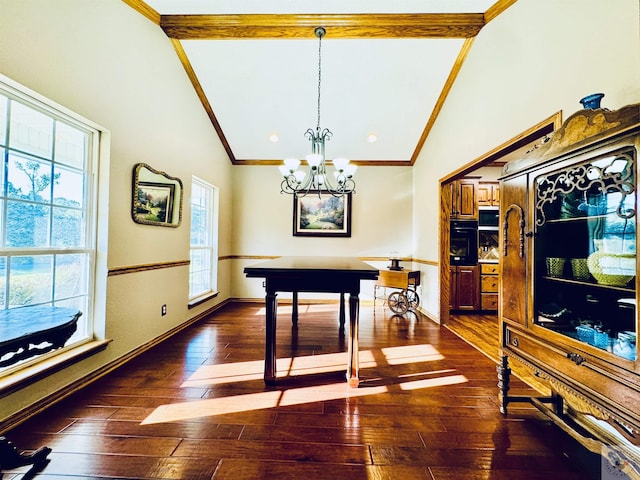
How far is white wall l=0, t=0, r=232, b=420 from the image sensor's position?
1739 millimetres

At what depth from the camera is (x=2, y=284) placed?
1.65 meters

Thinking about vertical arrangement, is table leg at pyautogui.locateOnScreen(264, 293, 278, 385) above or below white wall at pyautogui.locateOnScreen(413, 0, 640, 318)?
below

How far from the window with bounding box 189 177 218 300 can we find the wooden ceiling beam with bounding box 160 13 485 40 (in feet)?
5.62

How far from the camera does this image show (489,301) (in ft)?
15.4

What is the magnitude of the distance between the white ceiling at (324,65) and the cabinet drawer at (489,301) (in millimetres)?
2686

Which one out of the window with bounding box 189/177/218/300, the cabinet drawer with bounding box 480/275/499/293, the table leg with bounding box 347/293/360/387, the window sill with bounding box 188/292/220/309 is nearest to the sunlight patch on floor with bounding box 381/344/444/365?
the table leg with bounding box 347/293/360/387

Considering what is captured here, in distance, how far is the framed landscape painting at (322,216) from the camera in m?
5.20

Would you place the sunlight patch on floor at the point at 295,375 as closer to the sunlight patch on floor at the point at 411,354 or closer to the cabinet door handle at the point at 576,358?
the sunlight patch on floor at the point at 411,354

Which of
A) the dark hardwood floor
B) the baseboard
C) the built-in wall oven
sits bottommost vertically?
the dark hardwood floor

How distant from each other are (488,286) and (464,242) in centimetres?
82

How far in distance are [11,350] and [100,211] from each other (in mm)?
1578

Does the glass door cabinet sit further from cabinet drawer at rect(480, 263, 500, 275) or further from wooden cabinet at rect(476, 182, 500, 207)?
wooden cabinet at rect(476, 182, 500, 207)

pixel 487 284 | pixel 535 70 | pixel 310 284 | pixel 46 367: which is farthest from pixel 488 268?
pixel 46 367

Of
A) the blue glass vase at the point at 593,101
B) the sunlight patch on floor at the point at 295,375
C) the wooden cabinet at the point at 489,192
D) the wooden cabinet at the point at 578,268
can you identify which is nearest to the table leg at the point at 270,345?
the sunlight patch on floor at the point at 295,375
